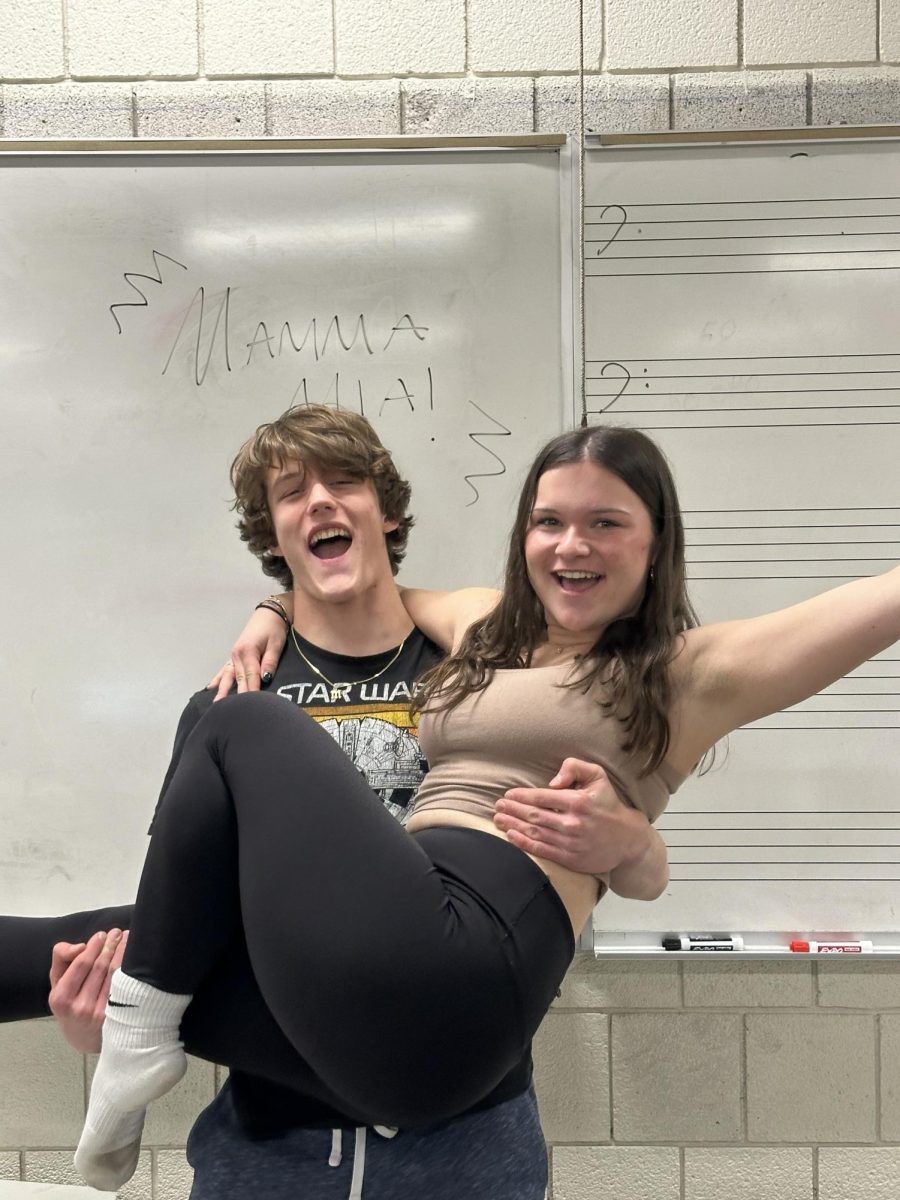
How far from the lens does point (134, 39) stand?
6.67 feet

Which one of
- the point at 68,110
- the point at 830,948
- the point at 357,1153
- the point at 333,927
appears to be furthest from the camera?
the point at 68,110

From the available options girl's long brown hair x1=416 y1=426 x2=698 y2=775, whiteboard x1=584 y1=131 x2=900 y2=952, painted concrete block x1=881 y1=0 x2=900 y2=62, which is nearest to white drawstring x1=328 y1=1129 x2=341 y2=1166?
girl's long brown hair x1=416 y1=426 x2=698 y2=775

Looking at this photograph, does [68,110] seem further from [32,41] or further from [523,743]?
[523,743]

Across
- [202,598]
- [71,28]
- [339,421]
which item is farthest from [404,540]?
[71,28]

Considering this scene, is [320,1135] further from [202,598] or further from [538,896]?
[202,598]

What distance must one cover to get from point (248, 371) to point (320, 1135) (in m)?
1.36

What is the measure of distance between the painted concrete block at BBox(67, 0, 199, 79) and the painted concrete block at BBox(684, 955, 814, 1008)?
2036 mm

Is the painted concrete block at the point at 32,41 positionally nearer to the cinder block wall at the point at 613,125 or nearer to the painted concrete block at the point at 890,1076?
the cinder block wall at the point at 613,125

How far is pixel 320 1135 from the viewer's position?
1.19 m

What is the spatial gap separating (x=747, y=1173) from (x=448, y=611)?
1.32m

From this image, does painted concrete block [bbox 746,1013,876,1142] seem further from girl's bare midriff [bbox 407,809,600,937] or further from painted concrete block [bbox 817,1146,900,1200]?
girl's bare midriff [bbox 407,809,600,937]

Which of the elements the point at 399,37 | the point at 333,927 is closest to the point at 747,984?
the point at 333,927

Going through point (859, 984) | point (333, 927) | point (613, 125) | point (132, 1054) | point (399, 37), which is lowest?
point (859, 984)

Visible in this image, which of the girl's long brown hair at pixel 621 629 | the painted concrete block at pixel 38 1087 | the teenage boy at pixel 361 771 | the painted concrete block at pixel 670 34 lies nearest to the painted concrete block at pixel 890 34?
the painted concrete block at pixel 670 34
